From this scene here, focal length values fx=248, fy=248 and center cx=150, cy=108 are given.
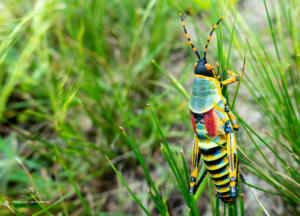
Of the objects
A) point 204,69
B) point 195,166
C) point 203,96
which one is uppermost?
point 204,69

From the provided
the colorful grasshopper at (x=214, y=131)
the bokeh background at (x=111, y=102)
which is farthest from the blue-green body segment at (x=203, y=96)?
the bokeh background at (x=111, y=102)

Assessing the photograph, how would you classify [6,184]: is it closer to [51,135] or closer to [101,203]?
[51,135]

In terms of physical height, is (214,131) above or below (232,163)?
above

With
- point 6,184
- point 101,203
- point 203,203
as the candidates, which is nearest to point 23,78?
point 6,184

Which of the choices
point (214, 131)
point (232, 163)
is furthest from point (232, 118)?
point (232, 163)

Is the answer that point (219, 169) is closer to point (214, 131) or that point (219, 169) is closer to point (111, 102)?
point (214, 131)
